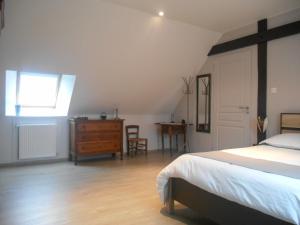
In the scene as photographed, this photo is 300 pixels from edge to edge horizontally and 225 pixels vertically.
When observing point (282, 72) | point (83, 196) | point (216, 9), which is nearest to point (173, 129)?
point (282, 72)

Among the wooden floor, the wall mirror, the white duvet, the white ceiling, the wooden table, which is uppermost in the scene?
the white ceiling

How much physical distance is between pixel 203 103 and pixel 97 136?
2359mm

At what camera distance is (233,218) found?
1941 mm

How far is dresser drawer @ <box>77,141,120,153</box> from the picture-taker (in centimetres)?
471

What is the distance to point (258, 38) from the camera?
4.42 metres

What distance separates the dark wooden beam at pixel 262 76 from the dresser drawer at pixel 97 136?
2628 millimetres

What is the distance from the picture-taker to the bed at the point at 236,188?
5.40 ft

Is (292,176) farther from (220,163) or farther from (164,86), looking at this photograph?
(164,86)

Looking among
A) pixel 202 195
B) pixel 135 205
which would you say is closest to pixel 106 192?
pixel 135 205

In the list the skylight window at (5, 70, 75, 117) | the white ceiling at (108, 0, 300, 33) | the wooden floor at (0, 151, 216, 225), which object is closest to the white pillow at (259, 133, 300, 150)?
the wooden floor at (0, 151, 216, 225)

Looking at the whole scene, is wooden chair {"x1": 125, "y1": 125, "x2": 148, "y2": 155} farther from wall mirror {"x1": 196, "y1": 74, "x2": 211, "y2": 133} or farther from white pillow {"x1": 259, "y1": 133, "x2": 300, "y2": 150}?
white pillow {"x1": 259, "y1": 133, "x2": 300, "y2": 150}

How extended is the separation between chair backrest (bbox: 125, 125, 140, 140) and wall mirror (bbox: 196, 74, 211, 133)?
53.8 inches

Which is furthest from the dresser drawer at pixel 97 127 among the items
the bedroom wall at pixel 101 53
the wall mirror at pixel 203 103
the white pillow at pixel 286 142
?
the white pillow at pixel 286 142

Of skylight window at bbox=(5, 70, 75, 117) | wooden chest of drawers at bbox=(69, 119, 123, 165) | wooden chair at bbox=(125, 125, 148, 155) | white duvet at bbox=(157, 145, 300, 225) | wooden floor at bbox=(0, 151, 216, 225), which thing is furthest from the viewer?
wooden chair at bbox=(125, 125, 148, 155)
